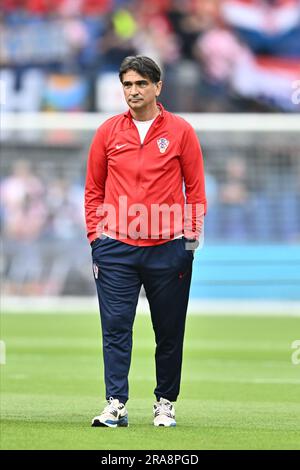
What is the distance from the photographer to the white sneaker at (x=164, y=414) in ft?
30.2

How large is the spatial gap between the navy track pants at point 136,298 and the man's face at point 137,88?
97cm

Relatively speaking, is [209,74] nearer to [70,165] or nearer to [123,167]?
[70,165]

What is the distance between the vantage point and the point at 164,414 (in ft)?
30.4

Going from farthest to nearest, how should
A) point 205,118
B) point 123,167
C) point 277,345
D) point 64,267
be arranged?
point 64,267, point 205,118, point 277,345, point 123,167

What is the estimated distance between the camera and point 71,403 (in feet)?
35.9

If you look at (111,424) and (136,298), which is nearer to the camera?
(111,424)

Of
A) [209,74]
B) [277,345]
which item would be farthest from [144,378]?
[209,74]

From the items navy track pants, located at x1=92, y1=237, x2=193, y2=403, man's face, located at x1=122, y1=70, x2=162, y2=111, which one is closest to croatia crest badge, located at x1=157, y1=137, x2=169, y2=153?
man's face, located at x1=122, y1=70, x2=162, y2=111

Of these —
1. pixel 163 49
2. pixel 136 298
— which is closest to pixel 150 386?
pixel 136 298

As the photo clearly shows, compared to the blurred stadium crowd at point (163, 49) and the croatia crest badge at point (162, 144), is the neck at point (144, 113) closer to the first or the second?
the croatia crest badge at point (162, 144)

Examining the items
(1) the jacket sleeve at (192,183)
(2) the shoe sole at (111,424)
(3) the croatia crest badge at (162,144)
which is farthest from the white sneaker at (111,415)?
(3) the croatia crest badge at (162,144)

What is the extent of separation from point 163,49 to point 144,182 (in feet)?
63.4

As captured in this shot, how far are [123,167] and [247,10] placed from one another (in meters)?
19.9

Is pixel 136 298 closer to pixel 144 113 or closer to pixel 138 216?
pixel 138 216
